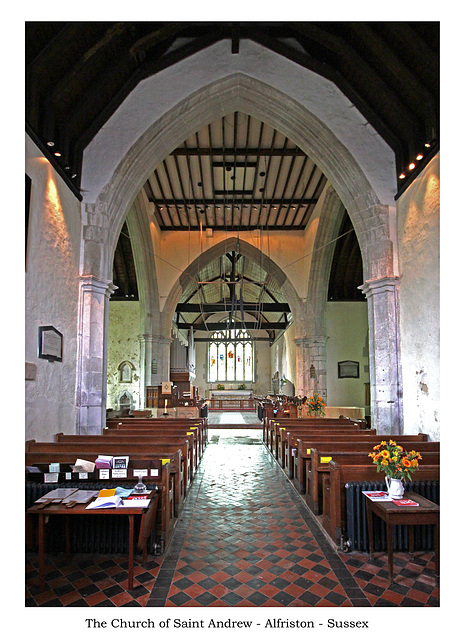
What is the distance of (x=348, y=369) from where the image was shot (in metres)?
14.5

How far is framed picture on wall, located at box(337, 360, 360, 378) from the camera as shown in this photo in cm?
1448

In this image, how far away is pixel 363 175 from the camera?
738cm

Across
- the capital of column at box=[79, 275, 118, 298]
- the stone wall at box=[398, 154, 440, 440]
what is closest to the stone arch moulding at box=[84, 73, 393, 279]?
the capital of column at box=[79, 275, 118, 298]

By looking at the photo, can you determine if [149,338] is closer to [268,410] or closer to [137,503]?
[268,410]

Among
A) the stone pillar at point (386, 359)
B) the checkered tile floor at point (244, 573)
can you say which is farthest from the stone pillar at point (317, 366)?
the checkered tile floor at point (244, 573)

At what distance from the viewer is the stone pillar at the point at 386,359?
6848 millimetres

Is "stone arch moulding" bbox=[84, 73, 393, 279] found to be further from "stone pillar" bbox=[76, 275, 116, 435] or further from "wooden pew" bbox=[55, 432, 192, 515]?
"wooden pew" bbox=[55, 432, 192, 515]

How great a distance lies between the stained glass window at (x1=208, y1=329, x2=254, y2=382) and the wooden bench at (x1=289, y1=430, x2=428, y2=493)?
2244 centimetres

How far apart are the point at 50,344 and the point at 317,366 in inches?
368

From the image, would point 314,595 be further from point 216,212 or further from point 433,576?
point 216,212

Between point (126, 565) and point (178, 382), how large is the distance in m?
13.3

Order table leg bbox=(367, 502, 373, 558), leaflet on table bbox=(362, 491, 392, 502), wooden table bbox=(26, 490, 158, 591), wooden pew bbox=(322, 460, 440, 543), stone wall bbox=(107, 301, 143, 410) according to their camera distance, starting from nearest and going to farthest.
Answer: wooden table bbox=(26, 490, 158, 591) < leaflet on table bbox=(362, 491, 392, 502) < table leg bbox=(367, 502, 373, 558) < wooden pew bbox=(322, 460, 440, 543) < stone wall bbox=(107, 301, 143, 410)

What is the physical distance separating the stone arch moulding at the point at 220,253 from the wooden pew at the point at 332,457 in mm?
9327
